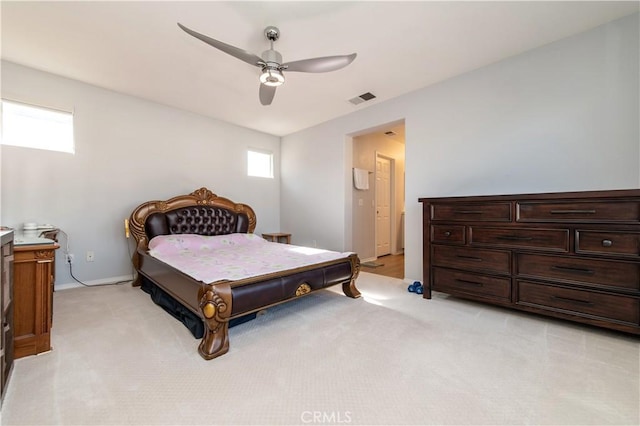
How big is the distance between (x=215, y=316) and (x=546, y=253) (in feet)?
8.91

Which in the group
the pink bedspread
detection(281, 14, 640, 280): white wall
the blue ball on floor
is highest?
detection(281, 14, 640, 280): white wall

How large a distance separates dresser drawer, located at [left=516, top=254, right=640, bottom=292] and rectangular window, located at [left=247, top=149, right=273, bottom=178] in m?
4.48

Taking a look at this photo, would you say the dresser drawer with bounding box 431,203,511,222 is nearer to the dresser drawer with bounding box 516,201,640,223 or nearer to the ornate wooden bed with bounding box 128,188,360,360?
the dresser drawer with bounding box 516,201,640,223

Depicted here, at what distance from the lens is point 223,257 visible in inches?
113

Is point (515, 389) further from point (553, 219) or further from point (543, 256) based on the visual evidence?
point (553, 219)

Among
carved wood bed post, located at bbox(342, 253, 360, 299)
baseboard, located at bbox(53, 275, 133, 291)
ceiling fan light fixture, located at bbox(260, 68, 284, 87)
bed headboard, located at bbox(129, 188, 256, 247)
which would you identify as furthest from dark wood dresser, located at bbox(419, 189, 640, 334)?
baseboard, located at bbox(53, 275, 133, 291)

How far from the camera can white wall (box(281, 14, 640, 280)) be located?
7.40 feet

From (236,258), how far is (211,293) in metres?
1.00

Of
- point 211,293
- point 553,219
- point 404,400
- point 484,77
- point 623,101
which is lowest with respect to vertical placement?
point 404,400

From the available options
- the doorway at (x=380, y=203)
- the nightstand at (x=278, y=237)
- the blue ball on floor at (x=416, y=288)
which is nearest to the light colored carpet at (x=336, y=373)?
the blue ball on floor at (x=416, y=288)

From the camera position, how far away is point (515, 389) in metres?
1.44

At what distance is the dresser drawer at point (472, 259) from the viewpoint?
2.42m

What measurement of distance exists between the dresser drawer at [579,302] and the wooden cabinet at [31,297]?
146 inches

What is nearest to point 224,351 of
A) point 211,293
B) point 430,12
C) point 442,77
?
point 211,293
